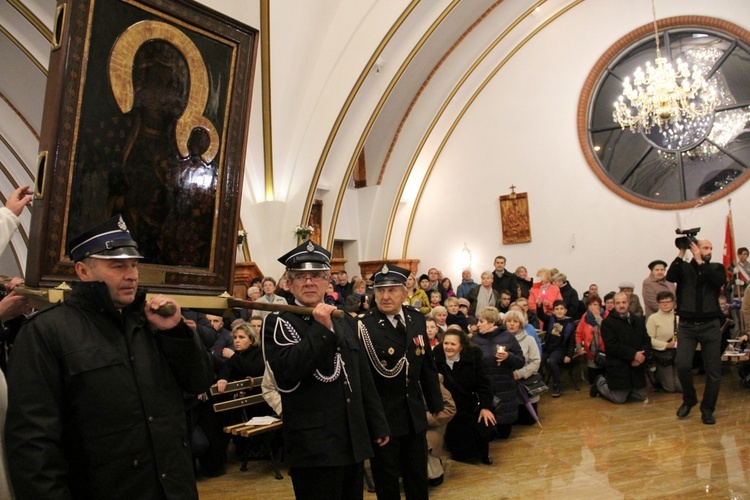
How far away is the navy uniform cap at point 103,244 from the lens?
7.06 feet

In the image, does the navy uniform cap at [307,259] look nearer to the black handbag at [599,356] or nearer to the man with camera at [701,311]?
the man with camera at [701,311]

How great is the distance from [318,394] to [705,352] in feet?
15.5

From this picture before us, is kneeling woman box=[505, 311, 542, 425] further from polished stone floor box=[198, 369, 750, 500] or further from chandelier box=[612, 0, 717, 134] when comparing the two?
chandelier box=[612, 0, 717, 134]

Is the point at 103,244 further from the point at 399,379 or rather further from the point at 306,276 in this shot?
the point at 399,379

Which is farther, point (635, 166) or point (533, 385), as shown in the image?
point (635, 166)

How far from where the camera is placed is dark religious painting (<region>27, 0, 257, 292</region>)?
237 centimetres

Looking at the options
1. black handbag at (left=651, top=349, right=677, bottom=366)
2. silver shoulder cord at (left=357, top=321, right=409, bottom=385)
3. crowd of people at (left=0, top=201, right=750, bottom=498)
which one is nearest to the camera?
crowd of people at (left=0, top=201, right=750, bottom=498)

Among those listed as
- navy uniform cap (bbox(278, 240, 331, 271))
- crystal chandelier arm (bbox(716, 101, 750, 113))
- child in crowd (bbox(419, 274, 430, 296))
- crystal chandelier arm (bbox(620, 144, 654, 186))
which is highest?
crystal chandelier arm (bbox(716, 101, 750, 113))

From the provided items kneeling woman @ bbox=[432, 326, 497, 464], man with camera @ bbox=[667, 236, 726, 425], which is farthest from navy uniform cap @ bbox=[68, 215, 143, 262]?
man with camera @ bbox=[667, 236, 726, 425]

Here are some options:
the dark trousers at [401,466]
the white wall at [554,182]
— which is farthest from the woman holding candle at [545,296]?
the dark trousers at [401,466]

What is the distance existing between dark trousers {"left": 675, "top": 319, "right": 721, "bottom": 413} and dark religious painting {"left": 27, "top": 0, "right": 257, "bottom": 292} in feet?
16.4

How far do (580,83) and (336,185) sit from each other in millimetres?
5364

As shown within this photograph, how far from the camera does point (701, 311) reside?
5.91m

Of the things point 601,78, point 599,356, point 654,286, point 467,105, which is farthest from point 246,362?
point 601,78
